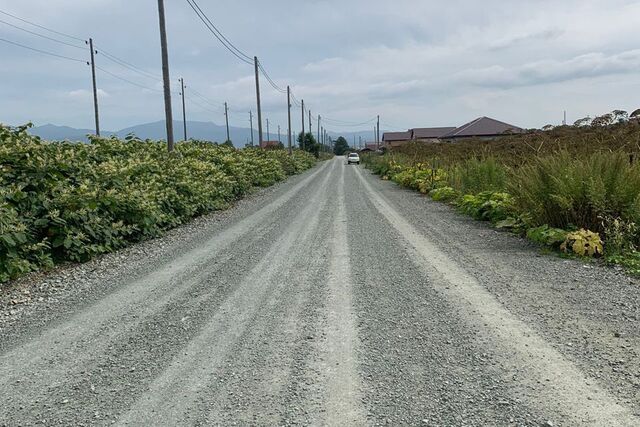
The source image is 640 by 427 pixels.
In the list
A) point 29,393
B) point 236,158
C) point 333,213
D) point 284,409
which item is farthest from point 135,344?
point 236,158

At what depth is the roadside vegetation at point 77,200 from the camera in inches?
257

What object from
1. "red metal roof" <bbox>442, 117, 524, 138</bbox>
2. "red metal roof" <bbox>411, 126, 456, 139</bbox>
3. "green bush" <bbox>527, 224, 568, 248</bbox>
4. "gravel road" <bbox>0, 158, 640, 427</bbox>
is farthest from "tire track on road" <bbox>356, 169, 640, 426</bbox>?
"red metal roof" <bbox>411, 126, 456, 139</bbox>

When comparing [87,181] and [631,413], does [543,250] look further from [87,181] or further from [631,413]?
[87,181]

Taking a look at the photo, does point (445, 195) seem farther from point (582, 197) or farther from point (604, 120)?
point (582, 197)

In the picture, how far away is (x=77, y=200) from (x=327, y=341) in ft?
17.0

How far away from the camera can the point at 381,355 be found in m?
3.66

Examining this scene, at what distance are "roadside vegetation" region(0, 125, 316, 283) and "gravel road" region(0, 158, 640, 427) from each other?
498 mm

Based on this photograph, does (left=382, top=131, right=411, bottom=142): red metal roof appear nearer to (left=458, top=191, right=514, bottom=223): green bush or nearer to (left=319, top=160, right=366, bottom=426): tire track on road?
(left=458, top=191, right=514, bottom=223): green bush

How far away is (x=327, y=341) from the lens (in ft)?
13.0

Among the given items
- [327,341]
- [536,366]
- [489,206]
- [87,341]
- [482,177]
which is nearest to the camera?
[536,366]

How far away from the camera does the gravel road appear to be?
2949mm

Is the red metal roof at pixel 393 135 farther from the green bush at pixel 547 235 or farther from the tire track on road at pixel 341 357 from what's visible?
the tire track on road at pixel 341 357

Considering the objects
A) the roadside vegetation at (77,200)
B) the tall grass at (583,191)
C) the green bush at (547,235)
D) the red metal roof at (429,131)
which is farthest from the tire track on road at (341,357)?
the red metal roof at (429,131)

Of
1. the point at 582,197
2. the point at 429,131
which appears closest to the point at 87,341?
the point at 582,197
